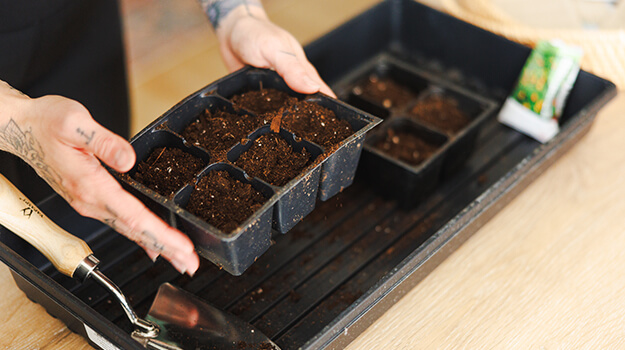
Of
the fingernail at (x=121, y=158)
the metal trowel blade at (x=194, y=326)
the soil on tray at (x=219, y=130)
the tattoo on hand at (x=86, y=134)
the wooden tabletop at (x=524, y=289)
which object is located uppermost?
the tattoo on hand at (x=86, y=134)

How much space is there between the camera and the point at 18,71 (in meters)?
1.05

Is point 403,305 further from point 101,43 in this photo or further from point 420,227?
point 101,43

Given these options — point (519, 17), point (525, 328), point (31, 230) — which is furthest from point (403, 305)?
point (519, 17)

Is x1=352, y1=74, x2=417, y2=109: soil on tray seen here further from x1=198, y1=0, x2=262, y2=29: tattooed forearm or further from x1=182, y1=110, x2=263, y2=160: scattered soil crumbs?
x1=182, y1=110, x2=263, y2=160: scattered soil crumbs

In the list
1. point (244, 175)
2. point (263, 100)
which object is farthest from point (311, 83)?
point (244, 175)

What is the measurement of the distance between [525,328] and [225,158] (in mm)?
543

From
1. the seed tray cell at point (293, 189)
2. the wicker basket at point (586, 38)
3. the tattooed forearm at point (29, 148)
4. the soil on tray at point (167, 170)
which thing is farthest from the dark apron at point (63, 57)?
the wicker basket at point (586, 38)

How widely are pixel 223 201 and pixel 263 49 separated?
340mm

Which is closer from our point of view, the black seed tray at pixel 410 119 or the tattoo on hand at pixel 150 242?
the tattoo on hand at pixel 150 242

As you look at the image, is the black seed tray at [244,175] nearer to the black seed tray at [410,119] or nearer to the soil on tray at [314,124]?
the soil on tray at [314,124]

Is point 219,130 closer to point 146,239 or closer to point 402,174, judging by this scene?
point 146,239

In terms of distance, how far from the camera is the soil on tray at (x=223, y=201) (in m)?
0.76

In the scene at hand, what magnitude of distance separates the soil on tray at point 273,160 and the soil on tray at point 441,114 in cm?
50

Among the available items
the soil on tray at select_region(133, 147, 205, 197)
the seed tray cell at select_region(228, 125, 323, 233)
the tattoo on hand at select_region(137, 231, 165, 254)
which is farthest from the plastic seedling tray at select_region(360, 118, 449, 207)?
the tattoo on hand at select_region(137, 231, 165, 254)
